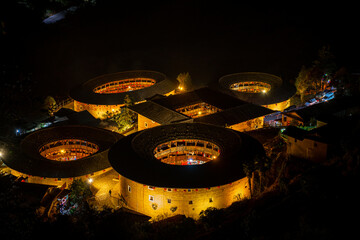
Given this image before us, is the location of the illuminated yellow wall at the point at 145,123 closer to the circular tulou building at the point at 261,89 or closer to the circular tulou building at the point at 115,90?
the circular tulou building at the point at 115,90

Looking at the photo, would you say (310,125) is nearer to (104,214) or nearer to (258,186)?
(258,186)

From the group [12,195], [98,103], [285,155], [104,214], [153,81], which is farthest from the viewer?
[153,81]

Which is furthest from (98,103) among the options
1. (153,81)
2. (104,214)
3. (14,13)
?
(14,13)

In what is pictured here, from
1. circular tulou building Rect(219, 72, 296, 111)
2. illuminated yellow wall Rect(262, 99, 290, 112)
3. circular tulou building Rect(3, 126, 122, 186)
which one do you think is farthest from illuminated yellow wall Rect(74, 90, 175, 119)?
illuminated yellow wall Rect(262, 99, 290, 112)

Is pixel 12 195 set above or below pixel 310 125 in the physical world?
above

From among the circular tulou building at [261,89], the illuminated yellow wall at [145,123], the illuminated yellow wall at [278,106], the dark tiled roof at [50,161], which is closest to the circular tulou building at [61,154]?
the dark tiled roof at [50,161]

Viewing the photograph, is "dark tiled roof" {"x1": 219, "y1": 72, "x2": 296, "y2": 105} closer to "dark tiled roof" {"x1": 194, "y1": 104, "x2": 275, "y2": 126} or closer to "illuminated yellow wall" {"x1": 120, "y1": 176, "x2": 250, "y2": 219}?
"dark tiled roof" {"x1": 194, "y1": 104, "x2": 275, "y2": 126}
